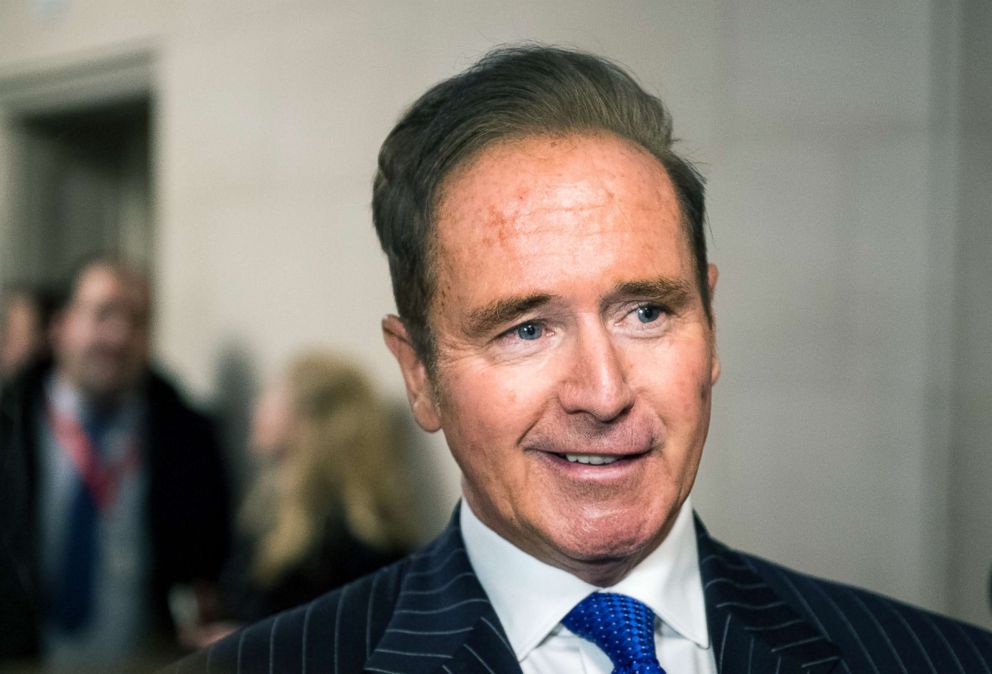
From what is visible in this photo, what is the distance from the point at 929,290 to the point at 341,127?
2.41 ft

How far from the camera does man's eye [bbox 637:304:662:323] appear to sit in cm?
72

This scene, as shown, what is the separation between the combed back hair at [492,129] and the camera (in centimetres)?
75

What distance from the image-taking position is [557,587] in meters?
0.76

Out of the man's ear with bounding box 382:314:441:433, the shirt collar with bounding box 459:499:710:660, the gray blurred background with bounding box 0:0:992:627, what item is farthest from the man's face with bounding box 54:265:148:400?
the shirt collar with bounding box 459:499:710:660

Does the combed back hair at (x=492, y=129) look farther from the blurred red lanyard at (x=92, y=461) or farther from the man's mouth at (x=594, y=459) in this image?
the blurred red lanyard at (x=92, y=461)

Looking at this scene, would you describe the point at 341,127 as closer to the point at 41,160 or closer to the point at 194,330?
the point at 194,330

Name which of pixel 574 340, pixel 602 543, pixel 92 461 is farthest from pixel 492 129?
pixel 92 461

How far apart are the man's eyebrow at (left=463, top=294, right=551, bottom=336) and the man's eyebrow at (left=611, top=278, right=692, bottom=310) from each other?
6cm

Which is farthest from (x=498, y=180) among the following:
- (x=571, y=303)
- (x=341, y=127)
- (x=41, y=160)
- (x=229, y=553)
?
(x=229, y=553)

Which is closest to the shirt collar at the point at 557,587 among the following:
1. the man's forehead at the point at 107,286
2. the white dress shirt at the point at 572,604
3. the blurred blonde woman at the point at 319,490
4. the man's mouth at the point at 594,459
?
the white dress shirt at the point at 572,604

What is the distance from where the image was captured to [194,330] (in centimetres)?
121

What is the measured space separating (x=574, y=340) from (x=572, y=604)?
218 mm

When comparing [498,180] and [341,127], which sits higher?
[341,127]

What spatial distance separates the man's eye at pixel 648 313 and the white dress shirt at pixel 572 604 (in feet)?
0.60
